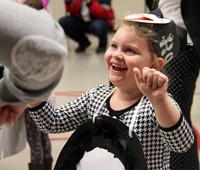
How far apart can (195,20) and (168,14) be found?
5.6 inches

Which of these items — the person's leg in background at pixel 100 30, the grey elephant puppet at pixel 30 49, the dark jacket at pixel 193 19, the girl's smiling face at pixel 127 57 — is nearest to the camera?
the grey elephant puppet at pixel 30 49

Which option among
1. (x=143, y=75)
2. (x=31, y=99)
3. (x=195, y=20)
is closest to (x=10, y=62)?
(x=31, y=99)

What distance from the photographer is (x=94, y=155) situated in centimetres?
142

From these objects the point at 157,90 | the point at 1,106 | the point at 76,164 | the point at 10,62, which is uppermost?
the point at 10,62

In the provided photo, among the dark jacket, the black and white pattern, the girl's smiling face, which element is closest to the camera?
the black and white pattern

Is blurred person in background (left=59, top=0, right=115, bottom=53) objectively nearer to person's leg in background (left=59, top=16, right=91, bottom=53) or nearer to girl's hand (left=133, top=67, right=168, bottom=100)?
person's leg in background (left=59, top=16, right=91, bottom=53)

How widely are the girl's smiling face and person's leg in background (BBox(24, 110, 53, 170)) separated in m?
Result: 0.93

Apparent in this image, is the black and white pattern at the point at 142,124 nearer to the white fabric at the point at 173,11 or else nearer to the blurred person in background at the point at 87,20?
the white fabric at the point at 173,11

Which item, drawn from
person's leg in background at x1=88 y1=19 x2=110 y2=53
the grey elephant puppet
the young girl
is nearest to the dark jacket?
the young girl

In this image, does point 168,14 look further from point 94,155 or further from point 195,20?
point 94,155

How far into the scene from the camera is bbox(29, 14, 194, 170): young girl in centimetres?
134

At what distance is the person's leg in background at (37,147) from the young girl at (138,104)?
79 centimetres

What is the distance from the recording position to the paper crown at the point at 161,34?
4.85 ft

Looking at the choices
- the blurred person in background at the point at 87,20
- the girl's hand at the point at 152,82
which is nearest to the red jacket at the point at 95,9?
the blurred person in background at the point at 87,20
